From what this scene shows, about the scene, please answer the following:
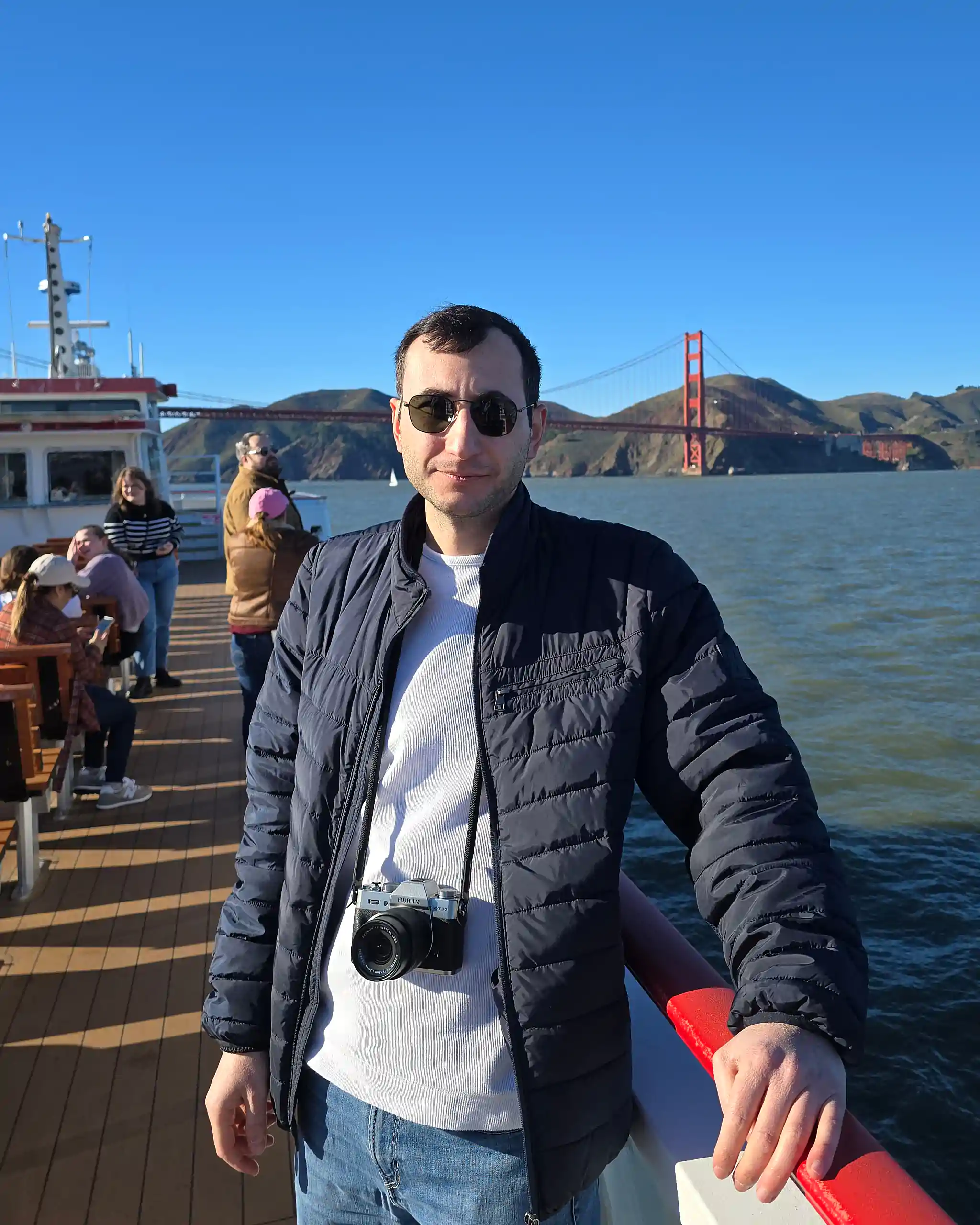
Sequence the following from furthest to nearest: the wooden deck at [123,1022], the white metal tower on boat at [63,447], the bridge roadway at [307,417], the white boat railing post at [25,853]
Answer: the bridge roadway at [307,417] → the white metal tower on boat at [63,447] → the white boat railing post at [25,853] → the wooden deck at [123,1022]

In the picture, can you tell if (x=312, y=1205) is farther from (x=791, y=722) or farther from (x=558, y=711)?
(x=791, y=722)

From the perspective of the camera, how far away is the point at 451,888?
1086 millimetres

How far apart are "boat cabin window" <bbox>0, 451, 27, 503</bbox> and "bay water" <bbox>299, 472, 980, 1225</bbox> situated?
22.7 ft

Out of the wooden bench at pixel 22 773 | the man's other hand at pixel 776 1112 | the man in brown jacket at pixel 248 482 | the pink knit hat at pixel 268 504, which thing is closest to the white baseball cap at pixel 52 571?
the wooden bench at pixel 22 773

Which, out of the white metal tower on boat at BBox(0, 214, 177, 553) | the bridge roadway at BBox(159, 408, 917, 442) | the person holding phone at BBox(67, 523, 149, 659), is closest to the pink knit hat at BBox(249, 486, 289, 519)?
the person holding phone at BBox(67, 523, 149, 659)

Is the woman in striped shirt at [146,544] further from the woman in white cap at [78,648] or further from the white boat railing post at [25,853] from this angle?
the white boat railing post at [25,853]

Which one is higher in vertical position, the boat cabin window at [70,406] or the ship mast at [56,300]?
the ship mast at [56,300]

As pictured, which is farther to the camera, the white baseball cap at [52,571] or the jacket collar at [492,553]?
the white baseball cap at [52,571]

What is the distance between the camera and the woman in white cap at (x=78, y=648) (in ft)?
11.9

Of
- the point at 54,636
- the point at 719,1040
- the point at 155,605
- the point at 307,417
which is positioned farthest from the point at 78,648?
the point at 307,417

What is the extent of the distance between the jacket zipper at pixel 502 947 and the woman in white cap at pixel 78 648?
286 cm

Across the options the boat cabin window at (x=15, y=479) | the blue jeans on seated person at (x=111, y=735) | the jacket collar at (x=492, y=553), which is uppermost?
the boat cabin window at (x=15, y=479)

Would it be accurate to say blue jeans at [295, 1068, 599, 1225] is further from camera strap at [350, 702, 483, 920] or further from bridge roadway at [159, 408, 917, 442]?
bridge roadway at [159, 408, 917, 442]

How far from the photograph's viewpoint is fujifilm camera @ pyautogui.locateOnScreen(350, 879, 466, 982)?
103 centimetres
